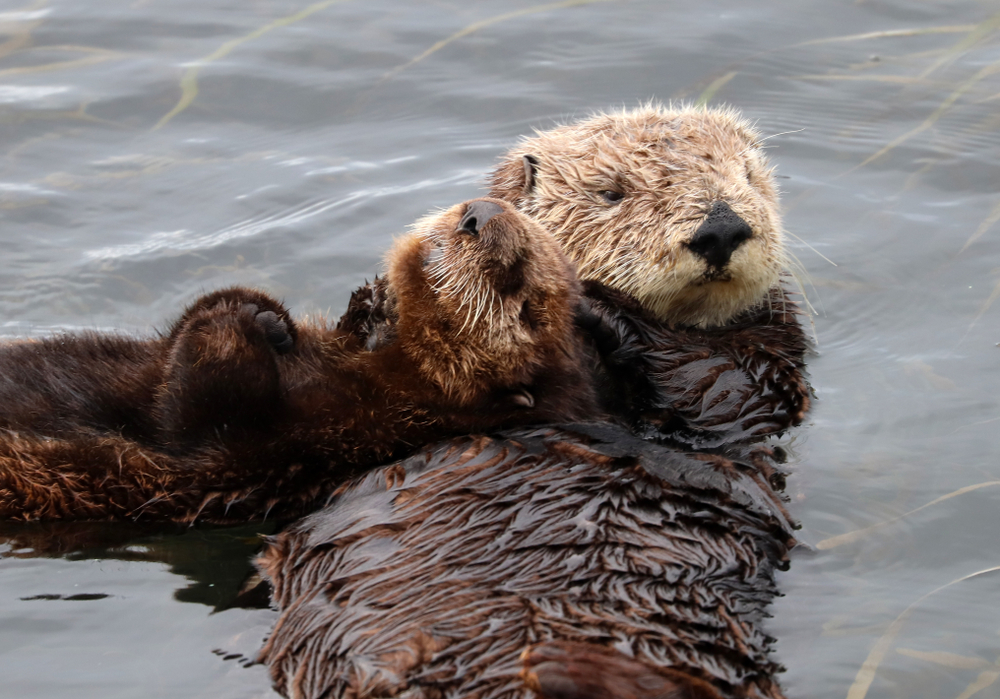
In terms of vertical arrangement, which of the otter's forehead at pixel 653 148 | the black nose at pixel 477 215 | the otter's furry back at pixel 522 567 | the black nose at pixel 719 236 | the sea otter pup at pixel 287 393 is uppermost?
the otter's forehead at pixel 653 148

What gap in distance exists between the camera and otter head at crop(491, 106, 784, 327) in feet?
12.3

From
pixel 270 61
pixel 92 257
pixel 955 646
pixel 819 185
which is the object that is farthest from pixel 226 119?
pixel 955 646

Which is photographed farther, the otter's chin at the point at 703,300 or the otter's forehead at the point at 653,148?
the otter's forehead at the point at 653,148

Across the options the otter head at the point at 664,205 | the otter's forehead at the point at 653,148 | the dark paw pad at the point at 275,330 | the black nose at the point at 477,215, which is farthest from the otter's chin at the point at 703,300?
the dark paw pad at the point at 275,330

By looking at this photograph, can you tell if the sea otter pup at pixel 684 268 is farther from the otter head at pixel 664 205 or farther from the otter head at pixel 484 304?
the otter head at pixel 484 304

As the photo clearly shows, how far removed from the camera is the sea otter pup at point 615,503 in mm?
2693

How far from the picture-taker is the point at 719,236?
12.0 ft

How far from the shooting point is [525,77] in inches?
286

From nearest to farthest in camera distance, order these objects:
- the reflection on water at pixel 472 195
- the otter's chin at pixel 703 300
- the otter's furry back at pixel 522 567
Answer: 1. the otter's furry back at pixel 522 567
2. the reflection on water at pixel 472 195
3. the otter's chin at pixel 703 300

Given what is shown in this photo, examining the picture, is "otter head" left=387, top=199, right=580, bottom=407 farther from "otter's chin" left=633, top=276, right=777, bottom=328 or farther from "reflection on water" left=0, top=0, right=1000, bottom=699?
"reflection on water" left=0, top=0, right=1000, bottom=699

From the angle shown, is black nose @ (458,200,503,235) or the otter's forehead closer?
black nose @ (458,200,503,235)

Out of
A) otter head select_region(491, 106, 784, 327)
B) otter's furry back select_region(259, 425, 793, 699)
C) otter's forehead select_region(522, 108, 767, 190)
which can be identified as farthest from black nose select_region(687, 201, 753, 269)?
otter's furry back select_region(259, 425, 793, 699)

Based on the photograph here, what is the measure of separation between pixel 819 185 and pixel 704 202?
108 inches

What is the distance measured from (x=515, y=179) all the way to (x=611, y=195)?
0.52 meters
